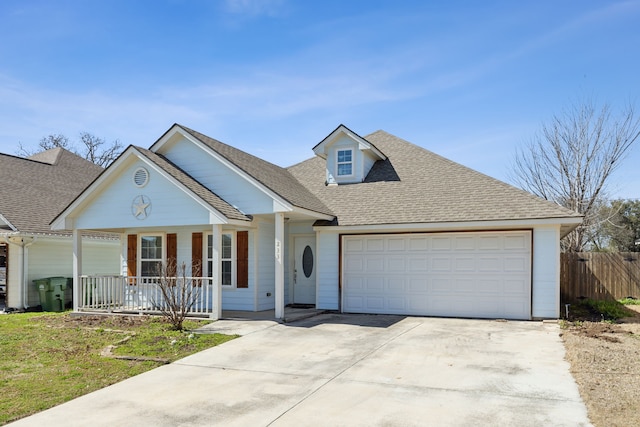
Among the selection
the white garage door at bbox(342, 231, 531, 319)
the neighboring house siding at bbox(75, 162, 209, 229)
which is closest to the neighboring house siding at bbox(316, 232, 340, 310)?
the white garage door at bbox(342, 231, 531, 319)

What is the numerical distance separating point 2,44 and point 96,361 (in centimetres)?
973

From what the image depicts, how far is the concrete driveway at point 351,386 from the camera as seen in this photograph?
18.4 ft

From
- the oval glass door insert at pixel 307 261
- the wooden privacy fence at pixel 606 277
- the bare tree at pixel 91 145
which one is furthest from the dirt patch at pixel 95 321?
the bare tree at pixel 91 145

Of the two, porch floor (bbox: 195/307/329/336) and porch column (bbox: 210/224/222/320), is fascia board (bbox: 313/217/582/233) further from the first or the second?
porch column (bbox: 210/224/222/320)

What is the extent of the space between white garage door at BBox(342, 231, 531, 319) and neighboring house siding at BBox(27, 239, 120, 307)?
1057 centimetres

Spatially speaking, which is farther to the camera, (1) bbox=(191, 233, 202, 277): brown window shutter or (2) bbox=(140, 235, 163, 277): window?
(2) bbox=(140, 235, 163, 277): window

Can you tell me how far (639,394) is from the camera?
6.18m

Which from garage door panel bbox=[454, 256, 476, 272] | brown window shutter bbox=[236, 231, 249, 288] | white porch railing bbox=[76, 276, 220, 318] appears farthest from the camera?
brown window shutter bbox=[236, 231, 249, 288]

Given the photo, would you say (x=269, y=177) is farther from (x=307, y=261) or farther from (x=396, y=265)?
(x=396, y=265)

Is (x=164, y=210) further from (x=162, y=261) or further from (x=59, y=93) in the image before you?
(x=59, y=93)

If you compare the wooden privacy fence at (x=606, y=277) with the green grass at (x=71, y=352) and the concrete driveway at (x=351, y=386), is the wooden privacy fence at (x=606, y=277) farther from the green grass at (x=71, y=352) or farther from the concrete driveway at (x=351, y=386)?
the green grass at (x=71, y=352)

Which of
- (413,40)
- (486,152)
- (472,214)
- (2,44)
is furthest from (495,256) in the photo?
(2,44)

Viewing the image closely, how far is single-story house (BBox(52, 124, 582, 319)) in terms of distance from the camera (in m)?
12.6

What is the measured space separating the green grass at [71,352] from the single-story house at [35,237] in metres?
3.51
